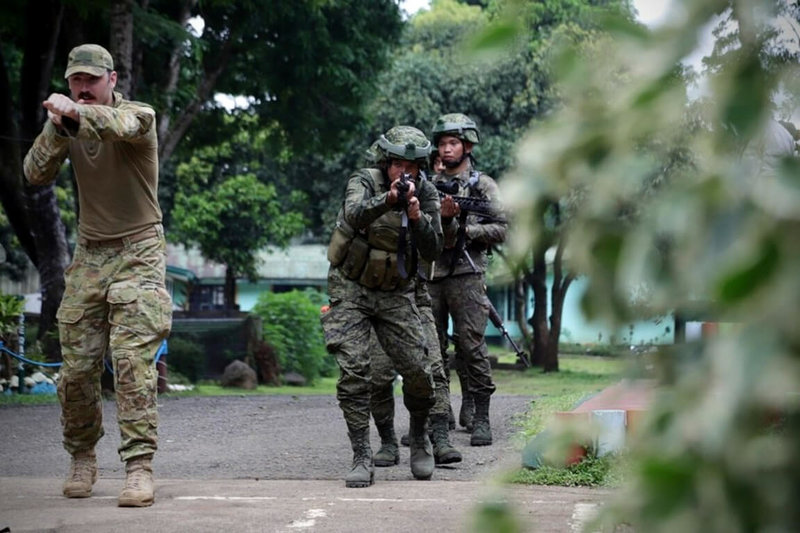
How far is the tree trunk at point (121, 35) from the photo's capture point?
14.8m

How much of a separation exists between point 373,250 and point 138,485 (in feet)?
6.69

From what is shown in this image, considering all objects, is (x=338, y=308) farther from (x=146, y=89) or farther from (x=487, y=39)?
(x=146, y=89)

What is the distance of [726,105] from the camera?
1.09 meters

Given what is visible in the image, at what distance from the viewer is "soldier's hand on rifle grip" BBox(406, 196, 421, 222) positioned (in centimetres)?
713

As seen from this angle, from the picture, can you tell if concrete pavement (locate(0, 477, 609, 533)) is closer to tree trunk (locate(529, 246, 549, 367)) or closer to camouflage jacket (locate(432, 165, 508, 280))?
camouflage jacket (locate(432, 165, 508, 280))

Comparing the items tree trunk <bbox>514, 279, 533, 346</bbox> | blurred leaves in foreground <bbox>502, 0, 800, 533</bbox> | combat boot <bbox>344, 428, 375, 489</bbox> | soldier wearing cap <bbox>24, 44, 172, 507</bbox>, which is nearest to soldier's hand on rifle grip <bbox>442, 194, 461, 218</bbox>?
combat boot <bbox>344, 428, 375, 489</bbox>

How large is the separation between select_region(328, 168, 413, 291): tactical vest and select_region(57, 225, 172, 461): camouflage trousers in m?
1.25

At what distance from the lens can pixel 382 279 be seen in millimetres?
7449

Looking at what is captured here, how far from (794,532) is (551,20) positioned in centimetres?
3038

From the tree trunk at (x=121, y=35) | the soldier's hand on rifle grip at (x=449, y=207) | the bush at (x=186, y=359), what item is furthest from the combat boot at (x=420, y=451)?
the bush at (x=186, y=359)

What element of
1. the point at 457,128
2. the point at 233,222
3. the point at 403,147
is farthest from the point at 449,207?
the point at 233,222

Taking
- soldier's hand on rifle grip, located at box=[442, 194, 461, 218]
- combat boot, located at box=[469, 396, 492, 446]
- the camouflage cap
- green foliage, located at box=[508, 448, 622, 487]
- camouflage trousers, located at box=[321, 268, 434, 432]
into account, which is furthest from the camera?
combat boot, located at box=[469, 396, 492, 446]

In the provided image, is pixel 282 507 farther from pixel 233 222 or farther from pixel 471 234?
pixel 233 222

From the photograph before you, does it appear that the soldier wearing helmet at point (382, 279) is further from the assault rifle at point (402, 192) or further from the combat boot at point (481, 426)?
the combat boot at point (481, 426)
